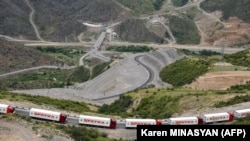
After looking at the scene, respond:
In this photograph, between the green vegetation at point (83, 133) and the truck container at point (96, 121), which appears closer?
Answer: the green vegetation at point (83, 133)

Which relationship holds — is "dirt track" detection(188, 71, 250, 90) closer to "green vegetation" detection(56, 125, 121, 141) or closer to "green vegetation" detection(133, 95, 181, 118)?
"green vegetation" detection(133, 95, 181, 118)

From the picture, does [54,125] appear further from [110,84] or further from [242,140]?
[110,84]

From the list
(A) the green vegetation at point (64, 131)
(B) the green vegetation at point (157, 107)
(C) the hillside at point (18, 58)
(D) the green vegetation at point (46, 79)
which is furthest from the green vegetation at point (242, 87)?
(C) the hillside at point (18, 58)

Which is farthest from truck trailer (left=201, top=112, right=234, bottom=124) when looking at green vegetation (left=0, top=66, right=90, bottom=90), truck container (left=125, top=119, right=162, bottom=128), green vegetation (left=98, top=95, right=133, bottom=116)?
green vegetation (left=0, top=66, right=90, bottom=90)

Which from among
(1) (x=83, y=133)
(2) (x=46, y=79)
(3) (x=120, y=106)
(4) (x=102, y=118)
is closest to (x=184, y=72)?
(3) (x=120, y=106)

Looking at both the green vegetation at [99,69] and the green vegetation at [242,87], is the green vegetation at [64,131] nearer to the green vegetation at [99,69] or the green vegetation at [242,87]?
the green vegetation at [242,87]

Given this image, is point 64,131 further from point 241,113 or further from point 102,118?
point 241,113
